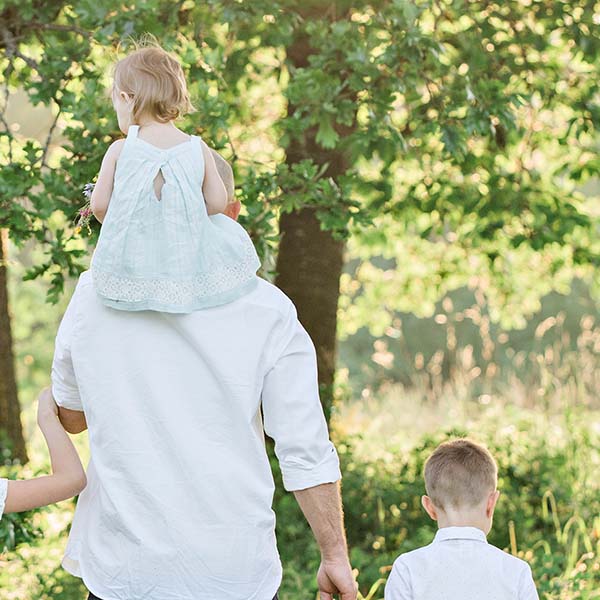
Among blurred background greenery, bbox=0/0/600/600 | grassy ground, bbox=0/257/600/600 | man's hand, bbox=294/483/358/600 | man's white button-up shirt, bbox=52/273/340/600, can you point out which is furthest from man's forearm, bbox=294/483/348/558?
grassy ground, bbox=0/257/600/600

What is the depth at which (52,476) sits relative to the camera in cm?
239

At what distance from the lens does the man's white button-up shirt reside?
221 cm

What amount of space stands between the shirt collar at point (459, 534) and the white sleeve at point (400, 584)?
0.41 feet

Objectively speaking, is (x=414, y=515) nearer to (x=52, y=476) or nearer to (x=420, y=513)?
(x=420, y=513)

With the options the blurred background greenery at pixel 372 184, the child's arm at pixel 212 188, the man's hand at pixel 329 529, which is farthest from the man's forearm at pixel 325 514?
the blurred background greenery at pixel 372 184

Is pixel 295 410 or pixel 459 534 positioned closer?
pixel 295 410

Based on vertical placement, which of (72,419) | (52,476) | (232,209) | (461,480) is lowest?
(461,480)

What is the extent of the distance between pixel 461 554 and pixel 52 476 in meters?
1.10

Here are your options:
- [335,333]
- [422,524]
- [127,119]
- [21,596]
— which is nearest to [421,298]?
[335,333]

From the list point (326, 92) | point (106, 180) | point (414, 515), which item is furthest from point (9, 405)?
point (106, 180)

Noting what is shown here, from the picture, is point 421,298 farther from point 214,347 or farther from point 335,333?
point 214,347

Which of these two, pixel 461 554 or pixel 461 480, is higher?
pixel 461 480

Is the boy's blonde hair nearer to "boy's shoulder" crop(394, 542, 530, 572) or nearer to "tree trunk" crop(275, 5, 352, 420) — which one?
"boy's shoulder" crop(394, 542, 530, 572)

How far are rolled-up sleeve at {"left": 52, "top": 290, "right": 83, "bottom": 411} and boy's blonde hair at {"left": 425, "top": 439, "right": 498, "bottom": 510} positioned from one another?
3.44 feet
